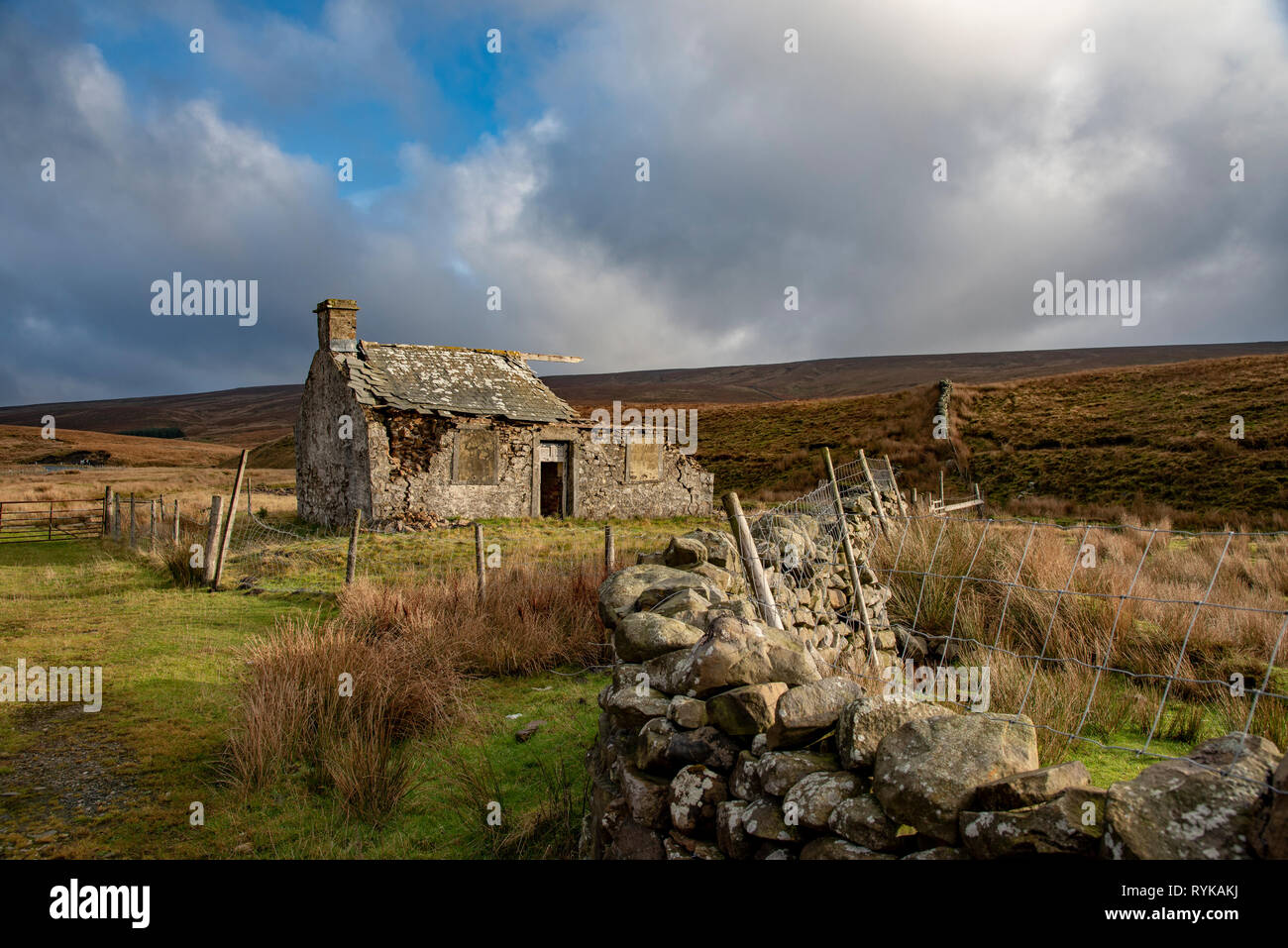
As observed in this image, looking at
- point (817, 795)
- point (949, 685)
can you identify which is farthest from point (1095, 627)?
point (817, 795)

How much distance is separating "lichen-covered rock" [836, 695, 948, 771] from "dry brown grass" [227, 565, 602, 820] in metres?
3.13

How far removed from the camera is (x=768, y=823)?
2643 mm

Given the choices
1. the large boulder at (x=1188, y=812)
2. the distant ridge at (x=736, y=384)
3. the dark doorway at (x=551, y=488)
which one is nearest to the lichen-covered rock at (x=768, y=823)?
the large boulder at (x=1188, y=812)

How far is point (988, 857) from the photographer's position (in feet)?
6.51

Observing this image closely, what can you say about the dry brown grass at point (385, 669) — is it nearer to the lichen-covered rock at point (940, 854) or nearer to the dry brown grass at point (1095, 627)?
the lichen-covered rock at point (940, 854)

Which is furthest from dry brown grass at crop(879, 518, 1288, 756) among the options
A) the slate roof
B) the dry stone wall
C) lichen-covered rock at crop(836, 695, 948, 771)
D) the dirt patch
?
the slate roof

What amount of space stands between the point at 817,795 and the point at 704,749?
0.78m

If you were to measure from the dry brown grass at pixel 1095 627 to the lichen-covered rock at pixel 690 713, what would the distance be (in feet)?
6.13

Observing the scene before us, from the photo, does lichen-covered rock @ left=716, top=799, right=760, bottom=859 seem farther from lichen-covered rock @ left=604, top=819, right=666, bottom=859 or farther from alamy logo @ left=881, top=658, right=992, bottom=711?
alamy logo @ left=881, top=658, right=992, bottom=711

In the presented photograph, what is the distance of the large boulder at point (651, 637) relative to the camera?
403 cm

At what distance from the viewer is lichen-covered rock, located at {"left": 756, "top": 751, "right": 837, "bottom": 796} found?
8.82ft

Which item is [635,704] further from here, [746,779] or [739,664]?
[746,779]
